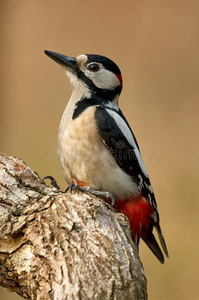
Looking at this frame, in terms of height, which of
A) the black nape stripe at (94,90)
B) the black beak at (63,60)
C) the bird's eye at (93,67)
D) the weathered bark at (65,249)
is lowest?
the weathered bark at (65,249)

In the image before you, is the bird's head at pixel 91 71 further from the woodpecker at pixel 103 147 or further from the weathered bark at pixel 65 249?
the weathered bark at pixel 65 249

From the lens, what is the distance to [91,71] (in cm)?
251

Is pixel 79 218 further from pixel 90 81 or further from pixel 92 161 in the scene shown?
pixel 90 81

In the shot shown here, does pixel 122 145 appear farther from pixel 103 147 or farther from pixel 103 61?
pixel 103 61

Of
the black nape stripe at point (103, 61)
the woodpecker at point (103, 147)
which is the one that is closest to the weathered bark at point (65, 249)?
the woodpecker at point (103, 147)

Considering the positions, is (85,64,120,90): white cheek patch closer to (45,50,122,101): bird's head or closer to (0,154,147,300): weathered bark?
(45,50,122,101): bird's head

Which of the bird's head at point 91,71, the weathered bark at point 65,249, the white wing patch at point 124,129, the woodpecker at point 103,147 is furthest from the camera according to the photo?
the bird's head at point 91,71

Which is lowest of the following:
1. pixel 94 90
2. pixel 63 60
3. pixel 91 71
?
pixel 94 90

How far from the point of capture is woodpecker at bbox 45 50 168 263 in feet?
7.39

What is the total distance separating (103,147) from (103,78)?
480 mm

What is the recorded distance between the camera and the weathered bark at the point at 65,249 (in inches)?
56.9

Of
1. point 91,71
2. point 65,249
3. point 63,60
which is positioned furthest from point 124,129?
point 65,249

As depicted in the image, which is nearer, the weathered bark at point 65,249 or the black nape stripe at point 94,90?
the weathered bark at point 65,249

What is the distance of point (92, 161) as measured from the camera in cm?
223
